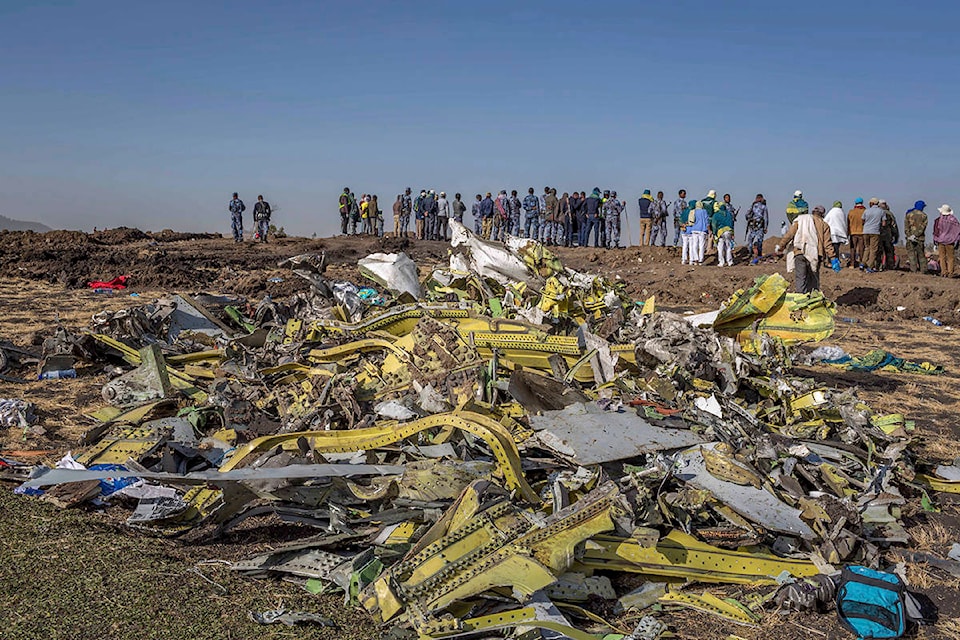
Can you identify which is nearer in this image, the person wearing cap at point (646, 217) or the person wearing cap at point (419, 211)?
the person wearing cap at point (646, 217)

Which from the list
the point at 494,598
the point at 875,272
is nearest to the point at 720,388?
the point at 494,598

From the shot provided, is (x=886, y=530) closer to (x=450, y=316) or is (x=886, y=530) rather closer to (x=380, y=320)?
(x=450, y=316)

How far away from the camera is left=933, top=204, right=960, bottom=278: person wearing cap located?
51.4 feet

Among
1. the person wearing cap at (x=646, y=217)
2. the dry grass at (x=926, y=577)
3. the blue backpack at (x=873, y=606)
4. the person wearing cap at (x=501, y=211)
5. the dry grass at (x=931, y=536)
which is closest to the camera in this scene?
the blue backpack at (x=873, y=606)

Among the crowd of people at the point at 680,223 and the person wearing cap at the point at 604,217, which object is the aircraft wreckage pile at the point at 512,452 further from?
the person wearing cap at the point at 604,217

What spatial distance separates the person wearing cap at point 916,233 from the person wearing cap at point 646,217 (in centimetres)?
696

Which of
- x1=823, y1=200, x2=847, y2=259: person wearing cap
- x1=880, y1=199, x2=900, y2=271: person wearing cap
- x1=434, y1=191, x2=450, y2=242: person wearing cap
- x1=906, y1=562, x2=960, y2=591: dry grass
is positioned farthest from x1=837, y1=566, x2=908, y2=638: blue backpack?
x1=434, y1=191, x2=450, y2=242: person wearing cap

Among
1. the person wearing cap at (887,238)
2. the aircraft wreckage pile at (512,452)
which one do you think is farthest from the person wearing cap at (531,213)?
the aircraft wreckage pile at (512,452)

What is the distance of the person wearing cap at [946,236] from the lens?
15654 mm

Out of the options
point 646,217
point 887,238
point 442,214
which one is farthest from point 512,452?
point 442,214

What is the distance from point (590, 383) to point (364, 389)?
1.84 m

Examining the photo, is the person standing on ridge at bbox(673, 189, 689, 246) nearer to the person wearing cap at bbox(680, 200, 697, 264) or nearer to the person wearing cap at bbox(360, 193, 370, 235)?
the person wearing cap at bbox(680, 200, 697, 264)

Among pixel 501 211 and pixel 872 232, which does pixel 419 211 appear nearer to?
pixel 501 211

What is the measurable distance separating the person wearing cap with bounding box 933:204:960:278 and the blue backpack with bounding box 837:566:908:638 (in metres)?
15.3
